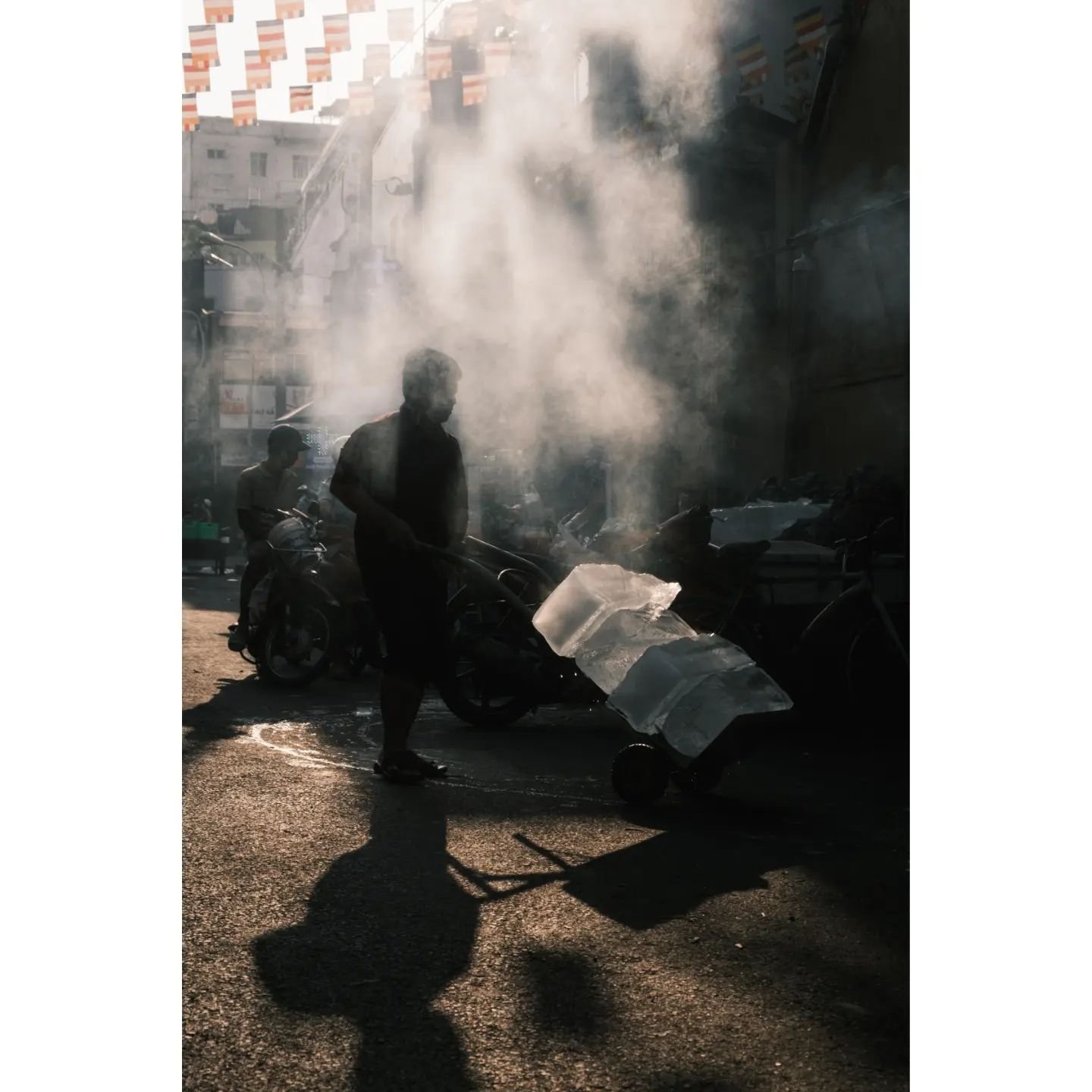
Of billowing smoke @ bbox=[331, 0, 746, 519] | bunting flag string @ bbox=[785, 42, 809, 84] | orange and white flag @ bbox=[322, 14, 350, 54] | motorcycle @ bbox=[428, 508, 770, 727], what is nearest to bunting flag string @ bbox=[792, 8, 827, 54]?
bunting flag string @ bbox=[785, 42, 809, 84]

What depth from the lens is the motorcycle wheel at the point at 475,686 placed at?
23.4 ft

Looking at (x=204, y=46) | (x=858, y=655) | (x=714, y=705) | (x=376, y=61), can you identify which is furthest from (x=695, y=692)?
(x=376, y=61)

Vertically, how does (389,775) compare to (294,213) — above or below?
below

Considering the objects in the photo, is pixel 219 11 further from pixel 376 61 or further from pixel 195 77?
pixel 376 61

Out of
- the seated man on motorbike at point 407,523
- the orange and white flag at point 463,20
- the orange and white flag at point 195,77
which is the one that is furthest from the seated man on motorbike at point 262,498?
the orange and white flag at point 463,20

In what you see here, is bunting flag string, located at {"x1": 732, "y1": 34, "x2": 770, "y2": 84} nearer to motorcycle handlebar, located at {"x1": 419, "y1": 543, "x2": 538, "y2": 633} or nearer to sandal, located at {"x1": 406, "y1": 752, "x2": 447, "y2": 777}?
motorcycle handlebar, located at {"x1": 419, "y1": 543, "x2": 538, "y2": 633}

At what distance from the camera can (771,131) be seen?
15766 mm

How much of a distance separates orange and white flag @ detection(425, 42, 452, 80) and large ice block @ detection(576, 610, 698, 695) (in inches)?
447

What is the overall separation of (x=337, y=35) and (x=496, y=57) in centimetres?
798

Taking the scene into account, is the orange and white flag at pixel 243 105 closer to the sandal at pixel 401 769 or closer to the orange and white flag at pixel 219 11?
the orange and white flag at pixel 219 11

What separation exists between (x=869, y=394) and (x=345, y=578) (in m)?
6.36

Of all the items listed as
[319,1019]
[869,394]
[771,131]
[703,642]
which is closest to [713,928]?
[319,1019]
